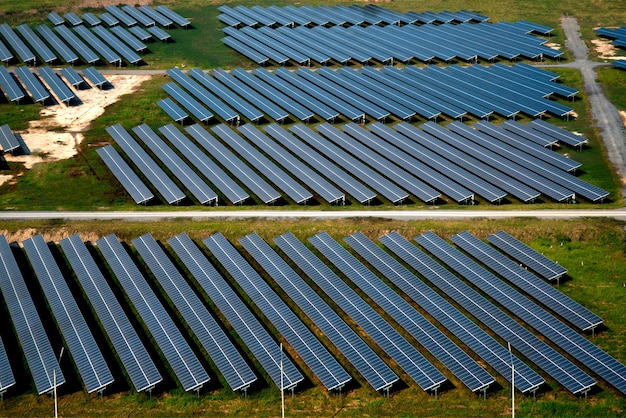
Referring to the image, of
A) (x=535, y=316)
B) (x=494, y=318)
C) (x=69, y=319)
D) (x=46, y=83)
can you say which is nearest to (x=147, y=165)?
(x=69, y=319)

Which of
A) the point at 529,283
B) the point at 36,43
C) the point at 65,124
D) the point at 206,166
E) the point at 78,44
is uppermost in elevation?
the point at 529,283

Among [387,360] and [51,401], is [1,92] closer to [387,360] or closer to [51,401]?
[51,401]

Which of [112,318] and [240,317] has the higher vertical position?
[240,317]

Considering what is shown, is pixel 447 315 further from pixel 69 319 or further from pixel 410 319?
pixel 69 319

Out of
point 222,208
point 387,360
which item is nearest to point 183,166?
point 222,208

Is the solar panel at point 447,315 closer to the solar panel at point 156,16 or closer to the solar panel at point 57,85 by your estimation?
the solar panel at point 57,85

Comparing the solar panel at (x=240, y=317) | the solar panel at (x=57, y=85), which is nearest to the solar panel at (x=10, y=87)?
the solar panel at (x=57, y=85)

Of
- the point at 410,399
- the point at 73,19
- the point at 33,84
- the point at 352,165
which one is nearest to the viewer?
the point at 410,399
